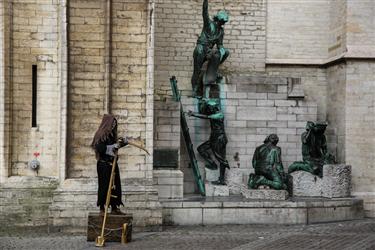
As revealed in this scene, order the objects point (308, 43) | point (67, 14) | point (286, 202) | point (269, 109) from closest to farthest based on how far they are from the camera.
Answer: point (67, 14) < point (286, 202) < point (269, 109) < point (308, 43)

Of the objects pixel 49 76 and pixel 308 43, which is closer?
pixel 49 76

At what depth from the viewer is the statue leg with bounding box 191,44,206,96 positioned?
569 inches

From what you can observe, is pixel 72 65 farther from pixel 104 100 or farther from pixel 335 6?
pixel 335 6

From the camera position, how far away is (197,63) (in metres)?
14.5

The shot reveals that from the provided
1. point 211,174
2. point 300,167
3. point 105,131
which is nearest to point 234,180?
point 211,174

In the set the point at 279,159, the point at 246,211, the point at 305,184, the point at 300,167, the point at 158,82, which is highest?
the point at 158,82

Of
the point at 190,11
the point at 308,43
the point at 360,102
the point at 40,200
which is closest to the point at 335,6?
the point at 308,43

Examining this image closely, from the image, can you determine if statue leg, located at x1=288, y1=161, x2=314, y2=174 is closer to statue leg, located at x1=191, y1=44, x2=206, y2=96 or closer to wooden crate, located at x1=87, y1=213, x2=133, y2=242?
statue leg, located at x1=191, y1=44, x2=206, y2=96

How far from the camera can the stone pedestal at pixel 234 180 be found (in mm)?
14281

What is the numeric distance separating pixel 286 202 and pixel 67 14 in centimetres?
572

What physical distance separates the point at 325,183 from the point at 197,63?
3.99 m

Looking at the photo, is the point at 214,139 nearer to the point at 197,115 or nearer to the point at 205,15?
the point at 197,115

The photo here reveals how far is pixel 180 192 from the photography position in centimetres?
1289

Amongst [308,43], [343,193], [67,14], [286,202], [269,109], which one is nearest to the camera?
[67,14]
